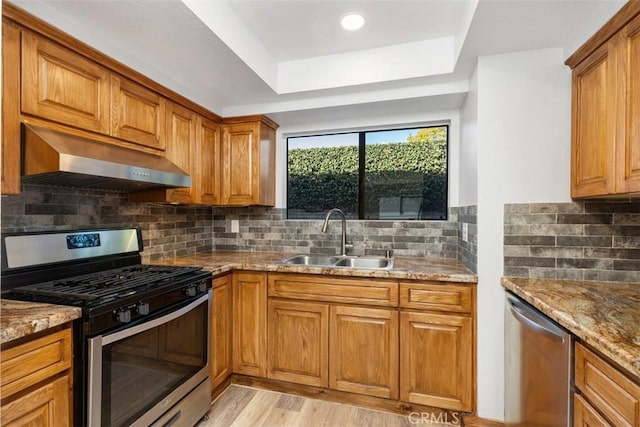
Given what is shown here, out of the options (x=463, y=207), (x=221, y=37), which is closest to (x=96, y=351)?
(x=221, y=37)

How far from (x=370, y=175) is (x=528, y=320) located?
1736 millimetres

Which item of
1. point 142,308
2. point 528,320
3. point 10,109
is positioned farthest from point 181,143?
point 528,320

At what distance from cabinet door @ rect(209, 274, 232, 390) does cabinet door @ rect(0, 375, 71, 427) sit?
2.96ft

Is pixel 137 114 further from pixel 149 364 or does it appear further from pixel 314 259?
pixel 314 259

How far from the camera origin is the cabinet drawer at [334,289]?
2162 mm

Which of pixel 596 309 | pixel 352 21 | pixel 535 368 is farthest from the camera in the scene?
pixel 352 21

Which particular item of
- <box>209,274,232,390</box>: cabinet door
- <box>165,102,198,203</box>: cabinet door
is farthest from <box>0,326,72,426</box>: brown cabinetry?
<box>165,102,198,203</box>: cabinet door

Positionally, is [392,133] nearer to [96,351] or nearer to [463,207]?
[463,207]

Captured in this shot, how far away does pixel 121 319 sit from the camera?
148 cm

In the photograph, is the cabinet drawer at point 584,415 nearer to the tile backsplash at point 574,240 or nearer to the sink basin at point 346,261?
the tile backsplash at point 574,240

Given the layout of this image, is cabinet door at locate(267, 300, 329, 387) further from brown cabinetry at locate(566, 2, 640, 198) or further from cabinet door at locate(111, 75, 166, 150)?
brown cabinetry at locate(566, 2, 640, 198)

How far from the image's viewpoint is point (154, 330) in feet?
5.51

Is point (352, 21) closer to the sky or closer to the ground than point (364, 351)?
closer to the sky

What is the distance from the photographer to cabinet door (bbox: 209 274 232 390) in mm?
2252
